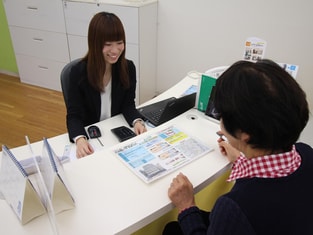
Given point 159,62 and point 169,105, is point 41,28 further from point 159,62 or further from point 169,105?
point 169,105

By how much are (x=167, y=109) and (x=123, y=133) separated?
268 millimetres

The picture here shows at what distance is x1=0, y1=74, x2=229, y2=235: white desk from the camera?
0.82 metres

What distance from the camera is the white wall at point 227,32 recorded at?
247cm

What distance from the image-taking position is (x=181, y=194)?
0.93 m

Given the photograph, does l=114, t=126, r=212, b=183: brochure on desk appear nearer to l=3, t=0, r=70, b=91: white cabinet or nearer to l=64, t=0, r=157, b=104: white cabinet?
l=64, t=0, r=157, b=104: white cabinet

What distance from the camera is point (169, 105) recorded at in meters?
1.44

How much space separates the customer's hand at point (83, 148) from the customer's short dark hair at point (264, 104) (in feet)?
2.49

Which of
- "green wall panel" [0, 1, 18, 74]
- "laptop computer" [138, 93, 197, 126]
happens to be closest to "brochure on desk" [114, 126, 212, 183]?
"laptop computer" [138, 93, 197, 126]

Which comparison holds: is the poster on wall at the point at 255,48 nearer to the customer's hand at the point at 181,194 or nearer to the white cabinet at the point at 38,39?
the customer's hand at the point at 181,194

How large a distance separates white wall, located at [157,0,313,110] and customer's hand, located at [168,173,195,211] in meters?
2.08

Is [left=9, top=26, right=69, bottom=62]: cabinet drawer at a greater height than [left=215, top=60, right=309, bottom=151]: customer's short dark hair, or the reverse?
[left=215, top=60, right=309, bottom=151]: customer's short dark hair

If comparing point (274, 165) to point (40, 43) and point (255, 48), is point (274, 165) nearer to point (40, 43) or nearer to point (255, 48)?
point (255, 48)

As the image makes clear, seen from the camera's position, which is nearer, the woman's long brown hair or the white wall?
the woman's long brown hair

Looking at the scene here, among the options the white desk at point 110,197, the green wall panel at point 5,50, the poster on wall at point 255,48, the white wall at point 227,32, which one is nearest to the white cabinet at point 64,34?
the white wall at point 227,32
